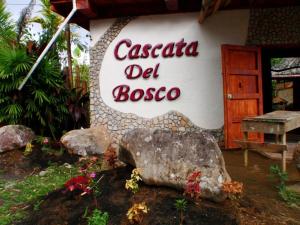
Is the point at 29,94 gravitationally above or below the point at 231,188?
above

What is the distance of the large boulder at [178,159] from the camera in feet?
11.0

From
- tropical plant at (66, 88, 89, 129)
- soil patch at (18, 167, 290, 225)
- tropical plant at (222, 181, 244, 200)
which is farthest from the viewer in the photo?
tropical plant at (66, 88, 89, 129)

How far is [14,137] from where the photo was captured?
7008mm

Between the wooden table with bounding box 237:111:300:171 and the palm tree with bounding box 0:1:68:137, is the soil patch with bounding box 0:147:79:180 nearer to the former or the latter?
the palm tree with bounding box 0:1:68:137

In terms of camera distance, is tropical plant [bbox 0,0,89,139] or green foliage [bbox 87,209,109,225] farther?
tropical plant [bbox 0,0,89,139]

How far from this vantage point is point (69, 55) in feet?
34.7

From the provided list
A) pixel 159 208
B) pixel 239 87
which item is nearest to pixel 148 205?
pixel 159 208

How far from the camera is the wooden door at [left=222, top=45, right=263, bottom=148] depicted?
6.99 m

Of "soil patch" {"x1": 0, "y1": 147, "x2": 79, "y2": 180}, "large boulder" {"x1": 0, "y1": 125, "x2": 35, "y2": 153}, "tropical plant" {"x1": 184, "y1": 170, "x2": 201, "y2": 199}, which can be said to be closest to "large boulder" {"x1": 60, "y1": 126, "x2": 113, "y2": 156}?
"soil patch" {"x1": 0, "y1": 147, "x2": 79, "y2": 180}

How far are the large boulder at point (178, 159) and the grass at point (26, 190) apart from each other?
4.63 feet

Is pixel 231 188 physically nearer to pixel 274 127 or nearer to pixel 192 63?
pixel 274 127

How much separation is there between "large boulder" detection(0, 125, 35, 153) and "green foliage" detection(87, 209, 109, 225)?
14.0 feet

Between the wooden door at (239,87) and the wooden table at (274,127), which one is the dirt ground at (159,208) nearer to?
the wooden table at (274,127)

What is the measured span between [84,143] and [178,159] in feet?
12.4
